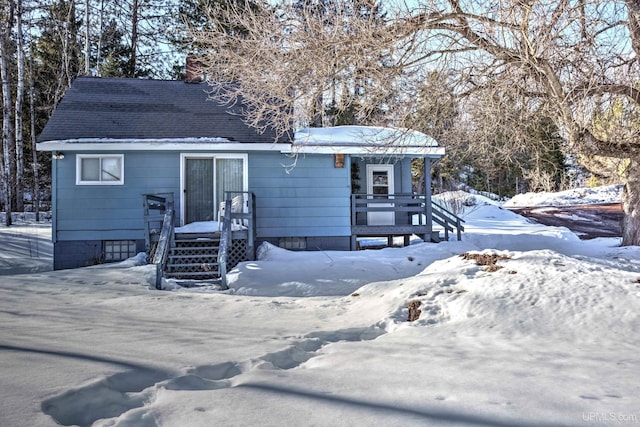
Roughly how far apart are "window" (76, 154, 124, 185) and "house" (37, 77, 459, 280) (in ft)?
0.08

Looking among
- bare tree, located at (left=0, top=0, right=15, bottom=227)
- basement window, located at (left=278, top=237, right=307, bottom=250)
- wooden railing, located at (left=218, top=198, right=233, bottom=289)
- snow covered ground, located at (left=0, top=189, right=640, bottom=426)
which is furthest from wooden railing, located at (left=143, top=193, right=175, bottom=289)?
bare tree, located at (left=0, top=0, right=15, bottom=227)

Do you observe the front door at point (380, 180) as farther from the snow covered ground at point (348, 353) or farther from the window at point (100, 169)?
the snow covered ground at point (348, 353)

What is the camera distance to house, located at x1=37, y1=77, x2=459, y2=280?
35.2 ft

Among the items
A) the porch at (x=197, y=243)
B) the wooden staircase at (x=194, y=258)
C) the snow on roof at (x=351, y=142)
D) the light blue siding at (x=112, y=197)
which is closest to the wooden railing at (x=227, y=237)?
the porch at (x=197, y=243)

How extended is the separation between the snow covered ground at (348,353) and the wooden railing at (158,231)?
1729 mm

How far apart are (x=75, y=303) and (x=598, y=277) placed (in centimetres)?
593

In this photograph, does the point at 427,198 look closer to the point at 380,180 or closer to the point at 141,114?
the point at 380,180

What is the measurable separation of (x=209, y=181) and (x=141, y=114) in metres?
2.68

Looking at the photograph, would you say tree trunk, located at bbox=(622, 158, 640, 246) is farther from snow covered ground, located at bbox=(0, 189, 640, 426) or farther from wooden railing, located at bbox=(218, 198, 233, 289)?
wooden railing, located at bbox=(218, 198, 233, 289)

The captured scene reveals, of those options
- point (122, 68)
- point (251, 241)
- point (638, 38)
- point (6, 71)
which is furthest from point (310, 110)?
point (122, 68)

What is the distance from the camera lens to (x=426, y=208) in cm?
1255

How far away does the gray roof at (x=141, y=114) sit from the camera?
1096 centimetres

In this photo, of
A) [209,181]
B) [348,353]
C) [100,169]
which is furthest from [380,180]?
[348,353]

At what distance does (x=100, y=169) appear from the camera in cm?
1094
